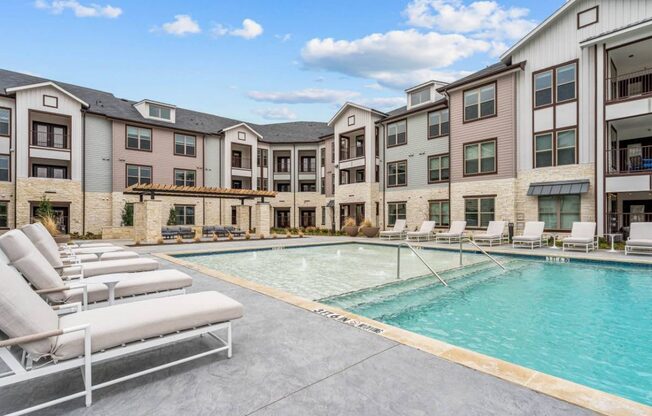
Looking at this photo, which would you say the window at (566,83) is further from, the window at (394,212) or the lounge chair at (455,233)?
the window at (394,212)

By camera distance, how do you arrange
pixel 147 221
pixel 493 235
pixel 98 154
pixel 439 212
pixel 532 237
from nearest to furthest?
pixel 532 237 → pixel 493 235 → pixel 147 221 → pixel 439 212 → pixel 98 154

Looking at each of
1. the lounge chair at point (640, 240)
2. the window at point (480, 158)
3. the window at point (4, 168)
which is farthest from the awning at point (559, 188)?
the window at point (4, 168)

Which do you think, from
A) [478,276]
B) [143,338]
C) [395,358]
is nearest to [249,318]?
[143,338]

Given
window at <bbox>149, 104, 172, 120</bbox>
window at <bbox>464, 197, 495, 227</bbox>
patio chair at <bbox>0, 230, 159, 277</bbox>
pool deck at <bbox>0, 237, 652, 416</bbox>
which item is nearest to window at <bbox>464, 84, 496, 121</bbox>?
window at <bbox>464, 197, 495, 227</bbox>

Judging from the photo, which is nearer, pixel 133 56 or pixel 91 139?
pixel 133 56

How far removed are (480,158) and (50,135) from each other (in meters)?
24.6

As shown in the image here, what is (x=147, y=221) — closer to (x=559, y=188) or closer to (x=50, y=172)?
(x=50, y=172)

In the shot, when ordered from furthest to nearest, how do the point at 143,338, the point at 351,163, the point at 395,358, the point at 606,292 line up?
the point at 351,163, the point at 606,292, the point at 395,358, the point at 143,338

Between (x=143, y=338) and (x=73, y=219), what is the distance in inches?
833

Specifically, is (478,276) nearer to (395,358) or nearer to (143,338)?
(395,358)

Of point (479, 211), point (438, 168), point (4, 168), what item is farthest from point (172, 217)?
point (479, 211)

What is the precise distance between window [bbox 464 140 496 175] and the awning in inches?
86.0

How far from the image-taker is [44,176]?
19.3 meters

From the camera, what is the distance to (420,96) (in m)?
20.5
